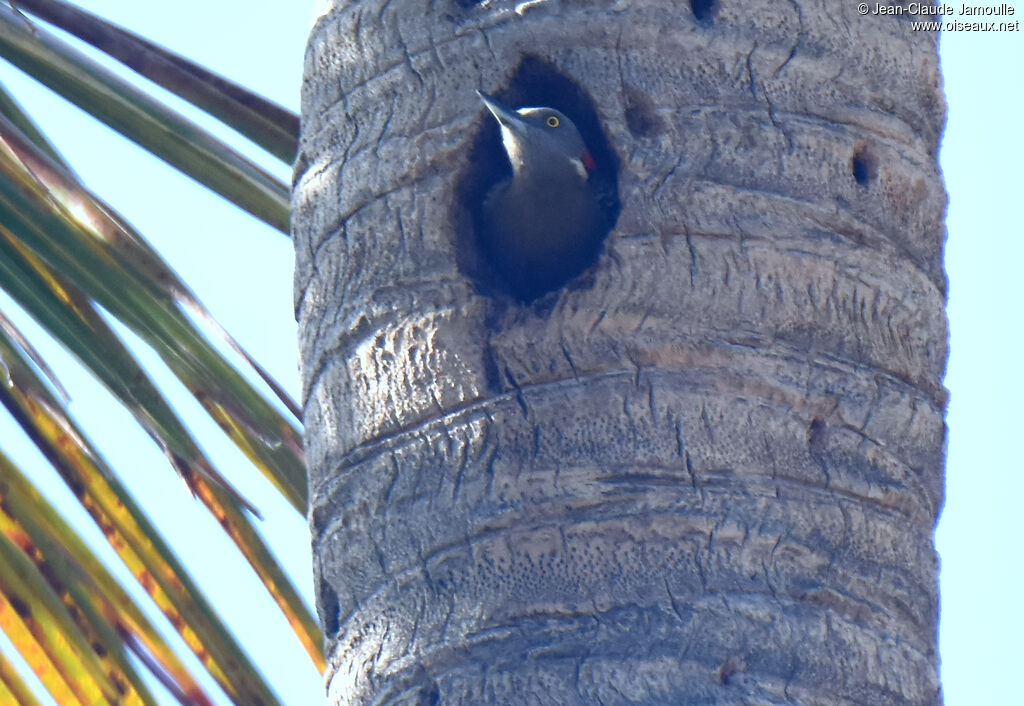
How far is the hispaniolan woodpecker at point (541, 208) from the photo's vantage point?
7.89 ft

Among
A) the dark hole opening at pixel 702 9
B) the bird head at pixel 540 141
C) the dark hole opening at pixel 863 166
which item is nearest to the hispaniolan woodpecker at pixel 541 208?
the bird head at pixel 540 141

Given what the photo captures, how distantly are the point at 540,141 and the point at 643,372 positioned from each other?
0.86m

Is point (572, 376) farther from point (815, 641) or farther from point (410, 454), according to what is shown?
point (815, 641)

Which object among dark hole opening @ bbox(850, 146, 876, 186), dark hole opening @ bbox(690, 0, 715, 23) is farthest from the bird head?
dark hole opening @ bbox(850, 146, 876, 186)

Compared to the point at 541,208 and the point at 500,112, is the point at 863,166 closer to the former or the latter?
the point at 500,112

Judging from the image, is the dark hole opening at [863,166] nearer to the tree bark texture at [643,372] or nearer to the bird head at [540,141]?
the tree bark texture at [643,372]

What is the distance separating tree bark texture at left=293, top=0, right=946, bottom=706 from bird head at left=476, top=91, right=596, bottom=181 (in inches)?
3.3

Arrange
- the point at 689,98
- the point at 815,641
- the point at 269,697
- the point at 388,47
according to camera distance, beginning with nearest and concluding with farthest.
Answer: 1. the point at 815,641
2. the point at 689,98
3. the point at 388,47
4. the point at 269,697

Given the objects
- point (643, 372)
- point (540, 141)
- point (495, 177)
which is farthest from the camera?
point (540, 141)

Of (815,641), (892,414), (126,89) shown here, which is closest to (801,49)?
(892,414)

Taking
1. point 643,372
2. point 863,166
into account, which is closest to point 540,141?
point 863,166

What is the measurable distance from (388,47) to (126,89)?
0.56 m

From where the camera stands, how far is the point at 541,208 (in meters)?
2.90

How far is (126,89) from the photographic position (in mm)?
2754
